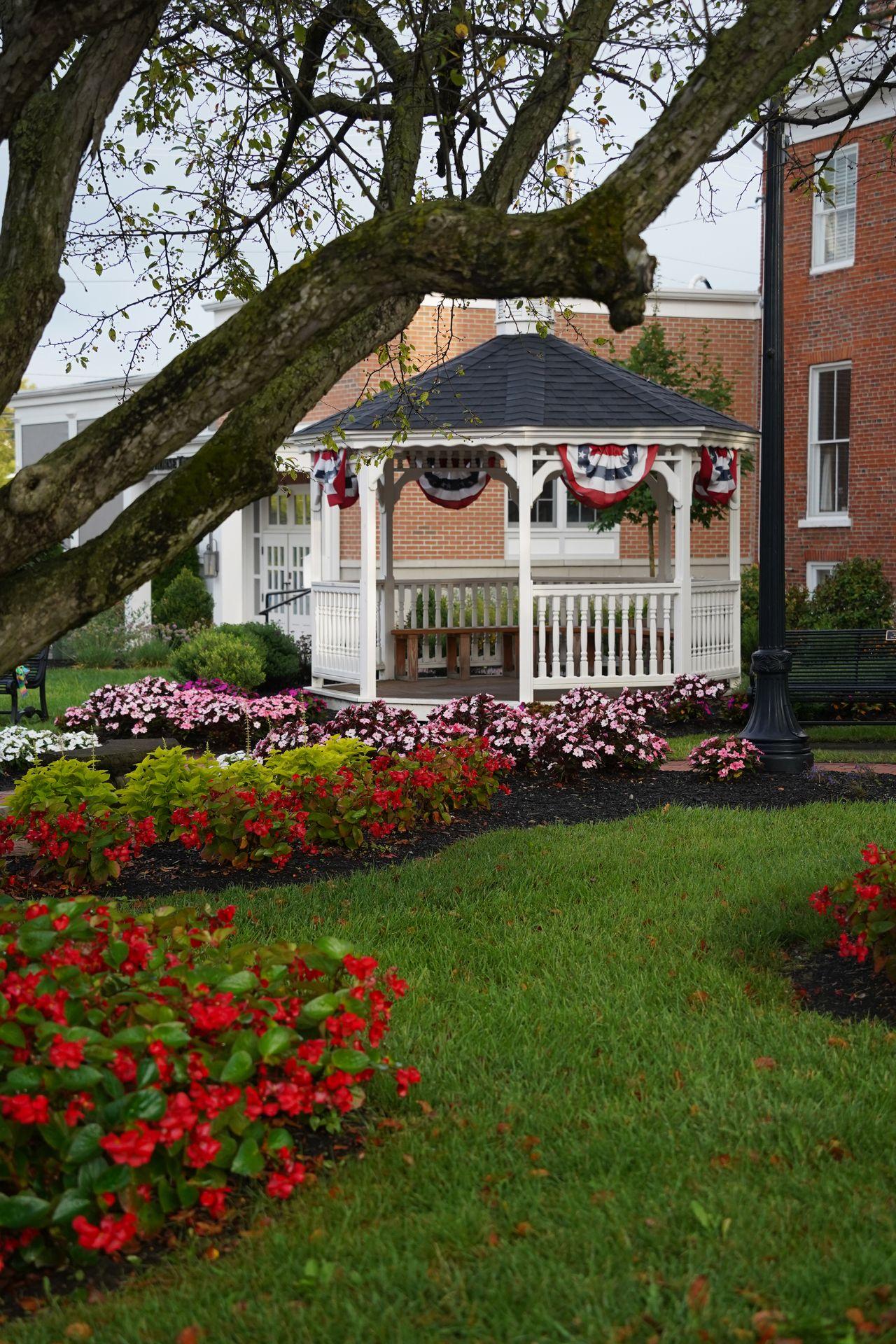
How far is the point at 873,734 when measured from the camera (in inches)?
572

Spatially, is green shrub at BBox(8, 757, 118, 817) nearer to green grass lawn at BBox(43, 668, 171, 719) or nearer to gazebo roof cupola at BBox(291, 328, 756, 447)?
gazebo roof cupola at BBox(291, 328, 756, 447)

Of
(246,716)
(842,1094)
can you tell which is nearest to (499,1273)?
(842,1094)

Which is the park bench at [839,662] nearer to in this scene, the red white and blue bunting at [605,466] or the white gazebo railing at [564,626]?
the white gazebo railing at [564,626]

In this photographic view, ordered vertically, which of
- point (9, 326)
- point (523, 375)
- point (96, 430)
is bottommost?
point (96, 430)

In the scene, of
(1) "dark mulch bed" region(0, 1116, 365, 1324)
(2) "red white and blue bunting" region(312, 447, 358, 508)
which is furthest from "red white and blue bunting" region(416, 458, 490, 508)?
(1) "dark mulch bed" region(0, 1116, 365, 1324)

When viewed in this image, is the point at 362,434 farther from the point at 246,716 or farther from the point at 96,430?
the point at 96,430

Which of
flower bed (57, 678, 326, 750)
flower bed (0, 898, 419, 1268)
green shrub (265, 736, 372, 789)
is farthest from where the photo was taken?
flower bed (57, 678, 326, 750)

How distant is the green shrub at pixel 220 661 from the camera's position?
56.5 ft

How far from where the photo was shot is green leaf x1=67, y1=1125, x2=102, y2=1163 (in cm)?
370

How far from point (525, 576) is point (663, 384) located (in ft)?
27.9

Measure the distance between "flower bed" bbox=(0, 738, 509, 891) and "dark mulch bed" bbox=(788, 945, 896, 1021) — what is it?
3.11m

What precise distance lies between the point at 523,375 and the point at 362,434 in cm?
224

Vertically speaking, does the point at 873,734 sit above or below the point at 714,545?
below

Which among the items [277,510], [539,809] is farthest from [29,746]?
[277,510]
